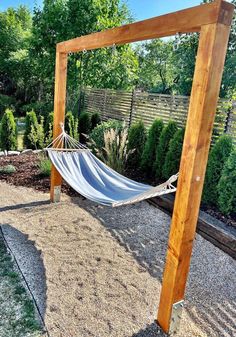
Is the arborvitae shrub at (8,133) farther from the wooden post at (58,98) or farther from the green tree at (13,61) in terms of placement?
the green tree at (13,61)

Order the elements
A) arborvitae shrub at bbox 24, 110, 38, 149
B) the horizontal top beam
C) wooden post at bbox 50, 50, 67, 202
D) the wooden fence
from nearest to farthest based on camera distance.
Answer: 1. the horizontal top beam
2. wooden post at bbox 50, 50, 67, 202
3. the wooden fence
4. arborvitae shrub at bbox 24, 110, 38, 149

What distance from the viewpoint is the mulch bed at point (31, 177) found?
12.5ft

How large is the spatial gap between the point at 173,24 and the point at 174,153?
248 centimetres

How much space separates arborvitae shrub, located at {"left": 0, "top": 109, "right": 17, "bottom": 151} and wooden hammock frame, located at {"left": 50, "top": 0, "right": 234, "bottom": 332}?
4.20 meters

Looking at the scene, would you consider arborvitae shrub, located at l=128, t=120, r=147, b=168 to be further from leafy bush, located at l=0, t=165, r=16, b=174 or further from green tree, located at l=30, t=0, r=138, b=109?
green tree, located at l=30, t=0, r=138, b=109

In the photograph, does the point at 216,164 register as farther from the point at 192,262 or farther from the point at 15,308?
the point at 15,308

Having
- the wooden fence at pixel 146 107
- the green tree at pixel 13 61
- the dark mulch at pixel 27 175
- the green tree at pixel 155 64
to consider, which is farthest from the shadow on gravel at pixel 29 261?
the green tree at pixel 155 64

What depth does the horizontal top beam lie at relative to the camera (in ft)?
4.23

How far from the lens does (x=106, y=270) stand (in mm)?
2219

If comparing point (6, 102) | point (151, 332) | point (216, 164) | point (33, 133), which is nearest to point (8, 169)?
point (33, 133)

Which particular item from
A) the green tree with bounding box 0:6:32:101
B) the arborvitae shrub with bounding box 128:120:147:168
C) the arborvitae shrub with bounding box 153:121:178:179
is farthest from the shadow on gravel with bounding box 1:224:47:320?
the green tree with bounding box 0:6:32:101

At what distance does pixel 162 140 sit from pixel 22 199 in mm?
2157

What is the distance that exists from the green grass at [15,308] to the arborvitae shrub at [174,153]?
249cm

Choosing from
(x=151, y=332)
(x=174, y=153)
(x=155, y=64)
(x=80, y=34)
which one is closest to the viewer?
(x=151, y=332)
